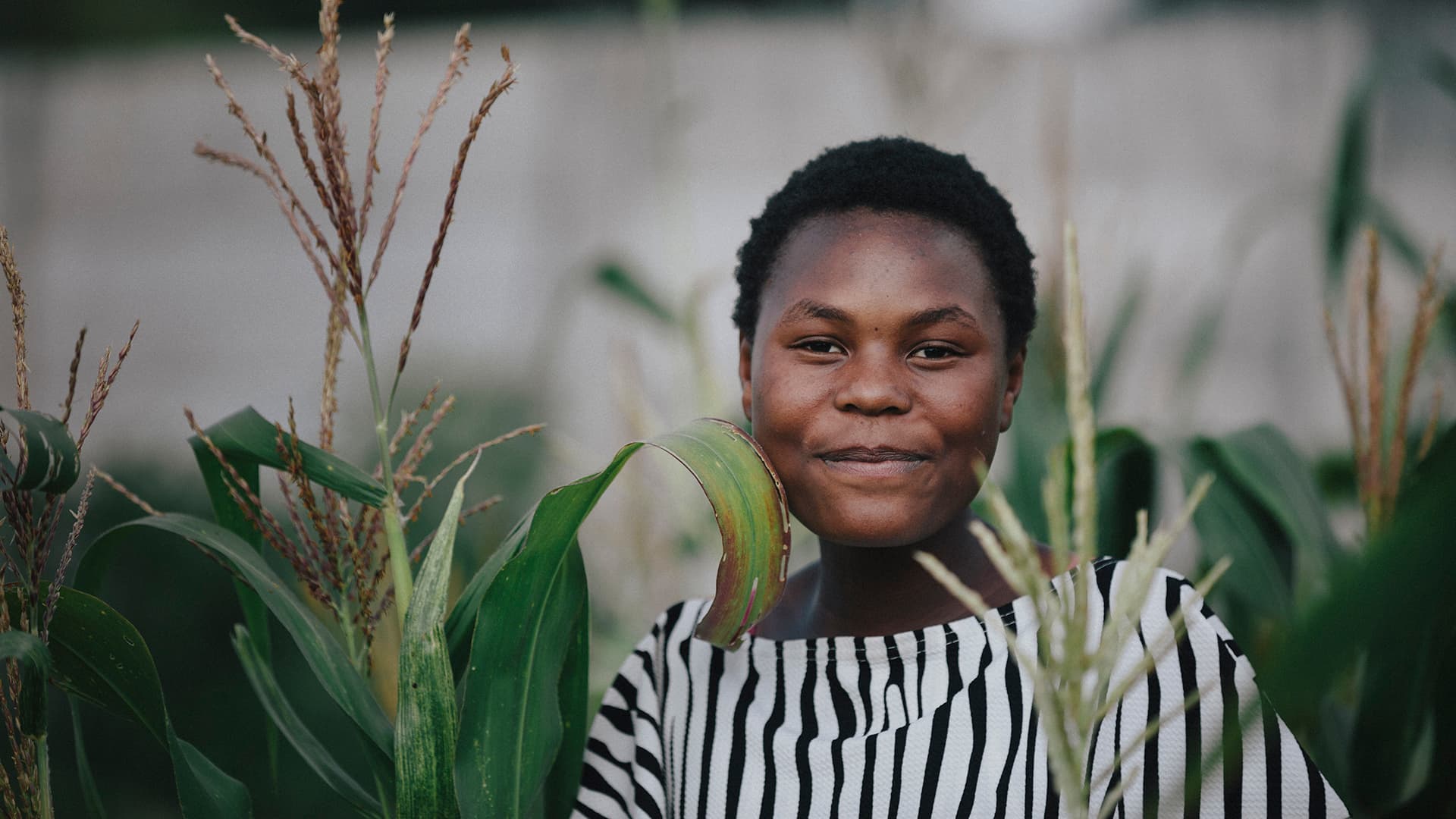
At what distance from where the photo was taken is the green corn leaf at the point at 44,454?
0.69 m

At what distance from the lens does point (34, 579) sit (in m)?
0.75

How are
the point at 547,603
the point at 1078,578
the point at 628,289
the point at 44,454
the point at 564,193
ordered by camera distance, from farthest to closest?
the point at 564,193 → the point at 628,289 → the point at 547,603 → the point at 44,454 → the point at 1078,578

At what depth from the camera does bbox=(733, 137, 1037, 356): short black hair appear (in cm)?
88

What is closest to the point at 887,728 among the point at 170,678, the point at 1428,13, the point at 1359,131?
the point at 1359,131

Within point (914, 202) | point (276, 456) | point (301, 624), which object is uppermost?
point (914, 202)

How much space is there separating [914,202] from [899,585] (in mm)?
318

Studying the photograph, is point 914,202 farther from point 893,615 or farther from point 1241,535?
point 1241,535

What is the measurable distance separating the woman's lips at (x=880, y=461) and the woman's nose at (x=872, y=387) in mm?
29

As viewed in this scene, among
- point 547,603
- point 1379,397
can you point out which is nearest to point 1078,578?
point 547,603

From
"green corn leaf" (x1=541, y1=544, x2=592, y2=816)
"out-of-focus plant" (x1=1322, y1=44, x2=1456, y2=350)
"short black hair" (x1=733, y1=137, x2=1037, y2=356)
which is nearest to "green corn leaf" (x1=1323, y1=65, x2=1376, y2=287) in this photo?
"out-of-focus plant" (x1=1322, y1=44, x2=1456, y2=350)

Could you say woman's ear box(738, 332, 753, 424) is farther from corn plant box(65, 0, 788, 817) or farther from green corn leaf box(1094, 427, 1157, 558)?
green corn leaf box(1094, 427, 1157, 558)

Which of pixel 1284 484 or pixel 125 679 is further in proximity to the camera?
pixel 1284 484

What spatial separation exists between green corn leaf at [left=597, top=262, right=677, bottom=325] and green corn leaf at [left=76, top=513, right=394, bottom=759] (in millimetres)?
742

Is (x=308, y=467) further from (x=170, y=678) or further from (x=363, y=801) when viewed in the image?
(x=170, y=678)
